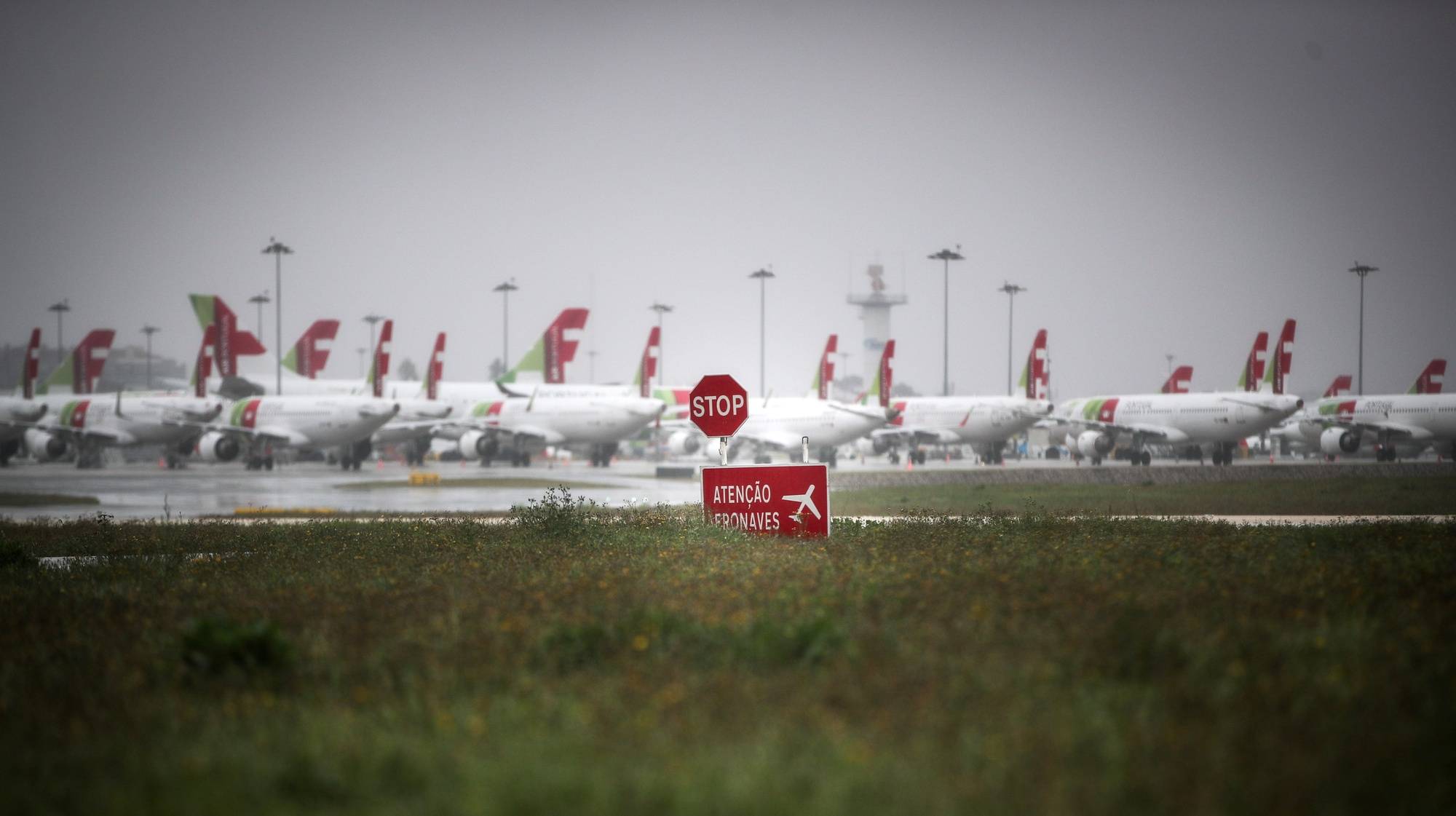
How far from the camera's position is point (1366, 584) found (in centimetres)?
1041

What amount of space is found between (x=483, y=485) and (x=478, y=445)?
22987 mm

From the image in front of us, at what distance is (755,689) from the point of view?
694 centimetres

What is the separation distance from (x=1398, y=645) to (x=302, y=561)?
11.8 metres

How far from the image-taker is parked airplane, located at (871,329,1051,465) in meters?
64.1

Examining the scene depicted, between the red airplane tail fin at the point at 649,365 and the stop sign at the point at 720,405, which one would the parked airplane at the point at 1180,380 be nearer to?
the red airplane tail fin at the point at 649,365

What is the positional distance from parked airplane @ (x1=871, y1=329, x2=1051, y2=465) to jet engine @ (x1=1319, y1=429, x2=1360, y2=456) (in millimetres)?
14075

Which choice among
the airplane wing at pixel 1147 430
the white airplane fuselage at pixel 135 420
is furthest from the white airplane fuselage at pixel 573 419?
the airplane wing at pixel 1147 430

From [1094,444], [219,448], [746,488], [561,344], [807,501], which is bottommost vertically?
[219,448]

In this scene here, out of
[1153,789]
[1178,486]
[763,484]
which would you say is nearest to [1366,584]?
[1153,789]

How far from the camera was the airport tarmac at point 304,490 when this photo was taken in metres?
30.9

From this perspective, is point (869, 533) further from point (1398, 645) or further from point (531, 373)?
point (531, 373)

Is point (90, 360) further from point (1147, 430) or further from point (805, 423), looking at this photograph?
point (1147, 430)

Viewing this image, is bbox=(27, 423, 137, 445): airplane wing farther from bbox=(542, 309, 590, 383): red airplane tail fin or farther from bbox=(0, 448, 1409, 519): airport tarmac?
bbox=(542, 309, 590, 383): red airplane tail fin

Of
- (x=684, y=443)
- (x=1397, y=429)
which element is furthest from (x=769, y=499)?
(x=684, y=443)
